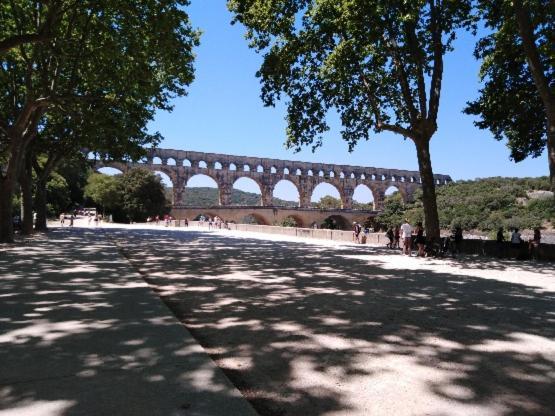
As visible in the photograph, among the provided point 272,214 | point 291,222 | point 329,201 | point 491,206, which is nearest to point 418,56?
point 491,206

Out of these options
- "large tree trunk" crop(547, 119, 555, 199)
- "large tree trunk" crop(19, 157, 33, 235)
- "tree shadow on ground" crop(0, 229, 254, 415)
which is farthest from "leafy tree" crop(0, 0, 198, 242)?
"large tree trunk" crop(547, 119, 555, 199)

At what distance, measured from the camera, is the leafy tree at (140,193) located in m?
55.0

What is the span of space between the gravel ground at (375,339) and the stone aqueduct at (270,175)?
58368 mm

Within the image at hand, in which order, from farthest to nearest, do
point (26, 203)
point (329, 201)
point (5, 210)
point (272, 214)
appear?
point (329, 201)
point (272, 214)
point (26, 203)
point (5, 210)

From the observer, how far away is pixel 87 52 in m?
16.0

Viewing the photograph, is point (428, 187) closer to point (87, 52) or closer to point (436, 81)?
point (436, 81)

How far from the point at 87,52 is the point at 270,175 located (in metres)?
66.6

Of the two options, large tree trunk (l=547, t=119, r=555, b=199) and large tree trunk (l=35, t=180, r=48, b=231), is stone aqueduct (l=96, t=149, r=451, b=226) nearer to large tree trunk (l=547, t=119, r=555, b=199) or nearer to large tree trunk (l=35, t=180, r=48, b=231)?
large tree trunk (l=35, t=180, r=48, b=231)

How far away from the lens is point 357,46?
48.6ft

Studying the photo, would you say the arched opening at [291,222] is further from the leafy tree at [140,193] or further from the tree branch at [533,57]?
the tree branch at [533,57]

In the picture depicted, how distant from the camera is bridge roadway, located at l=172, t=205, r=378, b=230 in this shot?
6481cm

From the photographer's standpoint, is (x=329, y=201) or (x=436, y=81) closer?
(x=436, y=81)

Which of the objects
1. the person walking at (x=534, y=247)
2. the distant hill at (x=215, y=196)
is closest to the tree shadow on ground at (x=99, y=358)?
the person walking at (x=534, y=247)

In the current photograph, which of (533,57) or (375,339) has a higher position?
(533,57)
